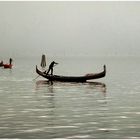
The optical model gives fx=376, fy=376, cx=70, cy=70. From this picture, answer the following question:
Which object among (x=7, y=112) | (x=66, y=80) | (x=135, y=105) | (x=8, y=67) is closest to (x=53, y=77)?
(x=66, y=80)

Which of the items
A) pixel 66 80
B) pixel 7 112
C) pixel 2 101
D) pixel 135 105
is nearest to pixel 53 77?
pixel 66 80

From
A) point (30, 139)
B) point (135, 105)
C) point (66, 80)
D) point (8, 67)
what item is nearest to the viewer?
point (30, 139)

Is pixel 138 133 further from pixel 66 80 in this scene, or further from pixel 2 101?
pixel 66 80

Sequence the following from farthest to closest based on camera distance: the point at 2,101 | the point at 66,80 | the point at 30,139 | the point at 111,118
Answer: the point at 66,80, the point at 2,101, the point at 111,118, the point at 30,139

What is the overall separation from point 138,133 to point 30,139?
191 inches

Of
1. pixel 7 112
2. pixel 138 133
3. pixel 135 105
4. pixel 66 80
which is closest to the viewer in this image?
pixel 138 133

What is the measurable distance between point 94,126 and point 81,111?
5226 millimetres

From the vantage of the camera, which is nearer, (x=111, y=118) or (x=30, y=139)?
(x=30, y=139)

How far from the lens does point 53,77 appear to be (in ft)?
160

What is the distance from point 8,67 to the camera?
100125mm

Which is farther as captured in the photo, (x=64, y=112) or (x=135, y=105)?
(x=135, y=105)

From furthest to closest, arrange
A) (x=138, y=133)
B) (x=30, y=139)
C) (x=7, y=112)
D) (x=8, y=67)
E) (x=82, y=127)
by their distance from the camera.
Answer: (x=8, y=67) → (x=7, y=112) → (x=82, y=127) → (x=138, y=133) → (x=30, y=139)

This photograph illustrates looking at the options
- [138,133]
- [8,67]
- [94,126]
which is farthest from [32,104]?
[8,67]

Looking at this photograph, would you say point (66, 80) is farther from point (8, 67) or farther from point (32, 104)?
point (8, 67)
